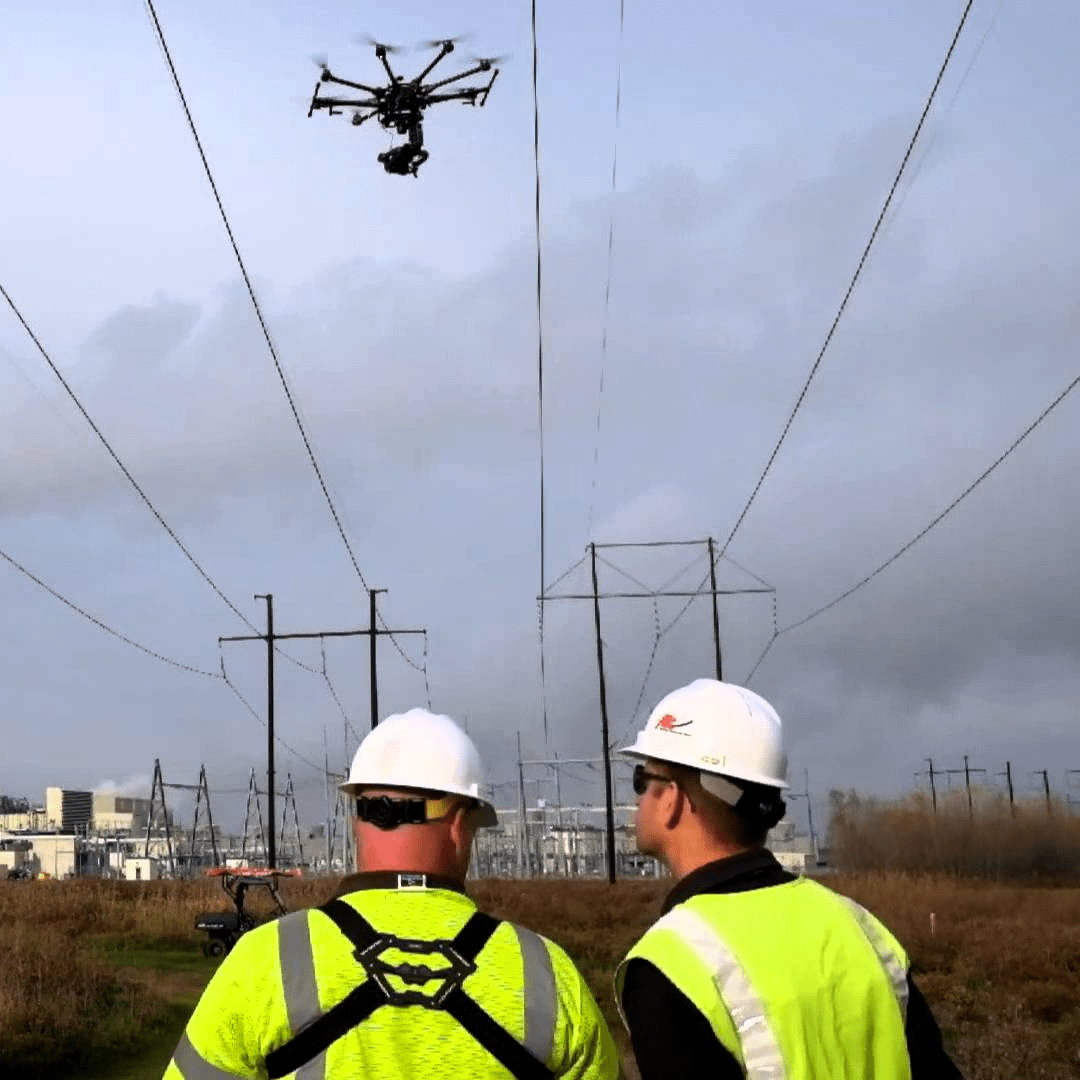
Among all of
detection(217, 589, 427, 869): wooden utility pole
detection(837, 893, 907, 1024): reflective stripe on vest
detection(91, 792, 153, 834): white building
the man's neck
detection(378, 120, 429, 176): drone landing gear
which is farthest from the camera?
detection(91, 792, 153, 834): white building

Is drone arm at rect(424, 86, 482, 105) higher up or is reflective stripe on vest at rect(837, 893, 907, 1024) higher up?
drone arm at rect(424, 86, 482, 105)

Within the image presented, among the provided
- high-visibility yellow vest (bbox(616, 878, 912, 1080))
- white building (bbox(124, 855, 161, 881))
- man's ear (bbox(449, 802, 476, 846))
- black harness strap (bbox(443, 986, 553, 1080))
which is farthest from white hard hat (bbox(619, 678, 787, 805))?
white building (bbox(124, 855, 161, 881))

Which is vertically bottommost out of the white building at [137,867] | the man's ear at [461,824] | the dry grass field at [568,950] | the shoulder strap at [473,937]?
the dry grass field at [568,950]

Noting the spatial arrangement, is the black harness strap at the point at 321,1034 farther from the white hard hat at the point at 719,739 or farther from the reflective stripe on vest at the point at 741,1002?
the white hard hat at the point at 719,739

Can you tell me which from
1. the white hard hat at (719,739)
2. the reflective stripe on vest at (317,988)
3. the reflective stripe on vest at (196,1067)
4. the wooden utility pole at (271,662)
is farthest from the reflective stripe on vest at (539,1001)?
the wooden utility pole at (271,662)

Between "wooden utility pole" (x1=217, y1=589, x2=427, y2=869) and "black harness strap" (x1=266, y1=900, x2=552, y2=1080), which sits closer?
"black harness strap" (x1=266, y1=900, x2=552, y2=1080)

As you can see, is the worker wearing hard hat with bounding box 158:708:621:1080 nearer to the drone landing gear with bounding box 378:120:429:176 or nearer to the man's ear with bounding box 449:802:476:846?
the man's ear with bounding box 449:802:476:846

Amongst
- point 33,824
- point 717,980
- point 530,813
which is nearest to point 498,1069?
point 717,980
